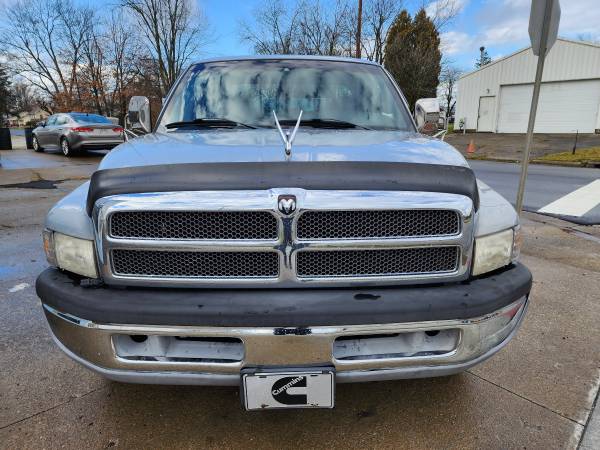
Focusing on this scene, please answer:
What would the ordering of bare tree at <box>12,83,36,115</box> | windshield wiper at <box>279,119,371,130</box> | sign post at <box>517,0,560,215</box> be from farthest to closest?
bare tree at <box>12,83,36,115</box>, sign post at <box>517,0,560,215</box>, windshield wiper at <box>279,119,371,130</box>

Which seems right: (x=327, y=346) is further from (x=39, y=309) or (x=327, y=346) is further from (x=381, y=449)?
(x=39, y=309)

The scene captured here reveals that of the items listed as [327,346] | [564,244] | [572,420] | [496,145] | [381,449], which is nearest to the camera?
[327,346]

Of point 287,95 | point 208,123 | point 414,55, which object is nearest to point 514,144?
point 414,55

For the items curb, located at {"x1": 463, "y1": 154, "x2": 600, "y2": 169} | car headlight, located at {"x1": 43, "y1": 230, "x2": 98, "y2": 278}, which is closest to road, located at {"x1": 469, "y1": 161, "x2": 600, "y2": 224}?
curb, located at {"x1": 463, "y1": 154, "x2": 600, "y2": 169}

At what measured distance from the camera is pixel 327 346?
1649 millimetres

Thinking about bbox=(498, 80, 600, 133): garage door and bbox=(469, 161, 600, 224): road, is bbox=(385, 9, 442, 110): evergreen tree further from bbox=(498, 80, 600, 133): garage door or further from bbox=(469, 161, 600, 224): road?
bbox=(469, 161, 600, 224): road

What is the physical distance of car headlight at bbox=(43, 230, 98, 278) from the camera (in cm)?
179

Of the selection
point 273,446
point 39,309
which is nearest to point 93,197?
point 273,446

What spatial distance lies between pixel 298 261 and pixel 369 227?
31cm

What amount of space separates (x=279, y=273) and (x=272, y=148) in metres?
0.60

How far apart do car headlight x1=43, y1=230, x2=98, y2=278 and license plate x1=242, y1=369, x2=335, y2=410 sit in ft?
2.59

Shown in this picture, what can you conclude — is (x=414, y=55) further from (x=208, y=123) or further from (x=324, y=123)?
(x=208, y=123)

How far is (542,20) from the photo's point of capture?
13.6 ft

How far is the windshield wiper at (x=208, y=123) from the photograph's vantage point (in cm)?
270
